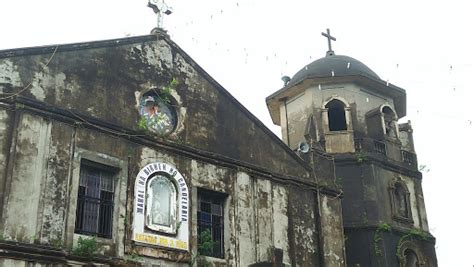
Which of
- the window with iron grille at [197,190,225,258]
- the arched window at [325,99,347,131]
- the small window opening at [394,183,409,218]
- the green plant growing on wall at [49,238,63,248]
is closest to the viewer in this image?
the green plant growing on wall at [49,238,63,248]

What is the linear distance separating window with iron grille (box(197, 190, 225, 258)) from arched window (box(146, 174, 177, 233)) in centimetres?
80

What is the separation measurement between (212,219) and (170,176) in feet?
4.79

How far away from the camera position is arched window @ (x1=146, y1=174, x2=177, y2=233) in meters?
12.7

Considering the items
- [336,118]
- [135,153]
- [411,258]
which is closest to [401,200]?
[411,258]

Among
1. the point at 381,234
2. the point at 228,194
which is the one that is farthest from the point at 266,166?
the point at 381,234

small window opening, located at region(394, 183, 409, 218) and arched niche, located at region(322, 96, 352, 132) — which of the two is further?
arched niche, located at region(322, 96, 352, 132)

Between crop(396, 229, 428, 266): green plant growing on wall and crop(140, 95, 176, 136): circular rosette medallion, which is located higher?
crop(140, 95, 176, 136): circular rosette medallion

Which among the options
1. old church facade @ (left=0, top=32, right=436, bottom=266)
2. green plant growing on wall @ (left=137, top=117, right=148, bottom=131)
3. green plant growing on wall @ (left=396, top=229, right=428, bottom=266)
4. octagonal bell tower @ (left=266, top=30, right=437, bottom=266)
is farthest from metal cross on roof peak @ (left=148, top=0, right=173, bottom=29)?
green plant growing on wall @ (left=396, top=229, right=428, bottom=266)

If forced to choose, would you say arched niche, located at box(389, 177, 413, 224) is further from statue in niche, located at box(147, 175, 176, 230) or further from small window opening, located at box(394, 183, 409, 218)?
statue in niche, located at box(147, 175, 176, 230)

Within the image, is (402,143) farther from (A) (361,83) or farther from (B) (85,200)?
(B) (85,200)

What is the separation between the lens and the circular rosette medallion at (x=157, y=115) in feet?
44.9

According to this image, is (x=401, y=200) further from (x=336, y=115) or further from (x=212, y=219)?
(x=212, y=219)

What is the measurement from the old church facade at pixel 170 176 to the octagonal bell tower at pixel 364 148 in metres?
0.05

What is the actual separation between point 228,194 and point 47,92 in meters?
4.57
